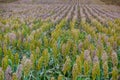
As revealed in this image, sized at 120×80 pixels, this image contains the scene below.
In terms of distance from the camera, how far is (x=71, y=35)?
28.5 ft

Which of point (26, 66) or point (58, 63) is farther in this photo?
point (58, 63)

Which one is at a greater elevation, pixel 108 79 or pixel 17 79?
pixel 17 79

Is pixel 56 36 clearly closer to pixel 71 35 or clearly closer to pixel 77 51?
pixel 71 35

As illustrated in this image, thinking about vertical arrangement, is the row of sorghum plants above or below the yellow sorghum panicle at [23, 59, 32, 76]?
below

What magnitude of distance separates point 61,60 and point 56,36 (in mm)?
1994

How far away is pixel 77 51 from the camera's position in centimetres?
669

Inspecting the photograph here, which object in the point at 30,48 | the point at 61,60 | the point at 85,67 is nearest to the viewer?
the point at 85,67

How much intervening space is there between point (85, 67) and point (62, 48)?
4.73 ft

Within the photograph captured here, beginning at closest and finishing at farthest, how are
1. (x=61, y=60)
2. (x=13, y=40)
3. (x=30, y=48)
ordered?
(x=61, y=60) < (x=30, y=48) < (x=13, y=40)

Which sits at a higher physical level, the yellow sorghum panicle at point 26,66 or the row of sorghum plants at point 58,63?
the yellow sorghum panicle at point 26,66

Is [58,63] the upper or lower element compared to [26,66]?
lower

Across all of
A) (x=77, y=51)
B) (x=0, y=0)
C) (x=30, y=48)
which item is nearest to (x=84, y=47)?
(x=77, y=51)

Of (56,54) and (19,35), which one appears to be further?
(19,35)

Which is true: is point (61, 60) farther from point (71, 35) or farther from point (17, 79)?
point (71, 35)
